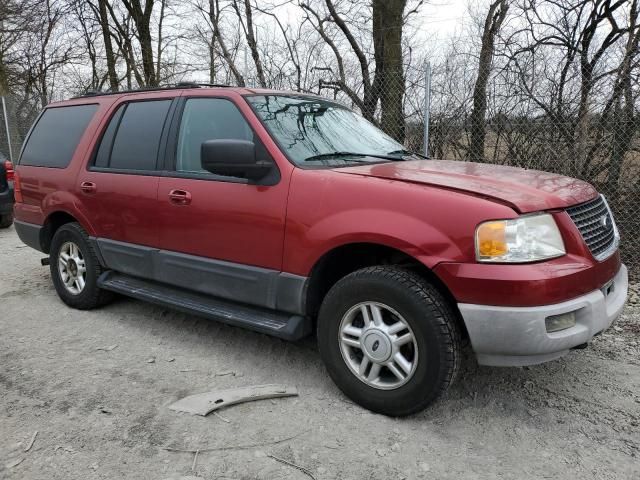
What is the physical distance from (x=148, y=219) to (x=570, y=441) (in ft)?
9.74

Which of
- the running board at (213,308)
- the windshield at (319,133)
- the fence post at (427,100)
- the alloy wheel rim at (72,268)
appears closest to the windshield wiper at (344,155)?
the windshield at (319,133)

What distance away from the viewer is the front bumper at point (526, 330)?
95.0 inches

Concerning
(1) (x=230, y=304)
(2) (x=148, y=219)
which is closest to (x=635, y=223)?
(1) (x=230, y=304)

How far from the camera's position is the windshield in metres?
3.25

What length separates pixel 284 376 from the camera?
329 centimetres

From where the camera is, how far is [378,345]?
2.76 m

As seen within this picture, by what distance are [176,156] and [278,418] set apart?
6.34 ft

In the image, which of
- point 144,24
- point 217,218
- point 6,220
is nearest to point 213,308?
point 217,218

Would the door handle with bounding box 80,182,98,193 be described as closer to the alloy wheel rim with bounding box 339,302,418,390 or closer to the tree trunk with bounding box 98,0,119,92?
the alloy wheel rim with bounding box 339,302,418,390

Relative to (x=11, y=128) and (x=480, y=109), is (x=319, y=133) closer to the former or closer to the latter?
(x=480, y=109)

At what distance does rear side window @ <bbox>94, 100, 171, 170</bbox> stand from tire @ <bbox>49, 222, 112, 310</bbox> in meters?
0.67

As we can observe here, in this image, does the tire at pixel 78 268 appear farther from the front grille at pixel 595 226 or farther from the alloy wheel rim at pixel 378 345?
the front grille at pixel 595 226

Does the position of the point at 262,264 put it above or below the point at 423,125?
below

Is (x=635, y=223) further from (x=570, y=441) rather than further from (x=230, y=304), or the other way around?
(x=230, y=304)
